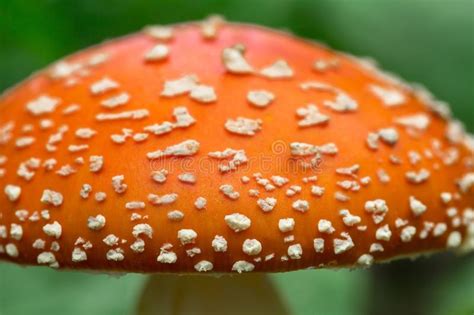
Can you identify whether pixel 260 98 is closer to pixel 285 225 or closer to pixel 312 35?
pixel 285 225

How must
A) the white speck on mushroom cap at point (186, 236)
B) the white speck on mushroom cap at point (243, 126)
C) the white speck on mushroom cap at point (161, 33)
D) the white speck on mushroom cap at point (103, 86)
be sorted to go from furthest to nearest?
1. the white speck on mushroom cap at point (161, 33)
2. the white speck on mushroom cap at point (103, 86)
3. the white speck on mushroom cap at point (243, 126)
4. the white speck on mushroom cap at point (186, 236)

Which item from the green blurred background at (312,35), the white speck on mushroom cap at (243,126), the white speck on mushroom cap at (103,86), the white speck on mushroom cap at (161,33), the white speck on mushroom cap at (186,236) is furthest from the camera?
the green blurred background at (312,35)

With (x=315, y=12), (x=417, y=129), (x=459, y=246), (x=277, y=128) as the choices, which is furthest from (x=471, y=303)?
(x=315, y=12)

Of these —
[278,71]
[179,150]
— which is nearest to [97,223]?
[179,150]

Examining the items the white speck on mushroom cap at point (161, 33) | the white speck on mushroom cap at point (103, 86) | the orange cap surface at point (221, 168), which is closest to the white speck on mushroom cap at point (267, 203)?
the orange cap surface at point (221, 168)

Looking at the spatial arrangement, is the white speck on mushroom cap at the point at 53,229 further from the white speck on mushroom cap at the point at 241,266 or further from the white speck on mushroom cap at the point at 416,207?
the white speck on mushroom cap at the point at 416,207

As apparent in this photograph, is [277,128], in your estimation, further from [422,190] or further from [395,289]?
[395,289]

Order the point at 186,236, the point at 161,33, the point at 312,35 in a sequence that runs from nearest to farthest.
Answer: the point at 186,236 → the point at 161,33 → the point at 312,35

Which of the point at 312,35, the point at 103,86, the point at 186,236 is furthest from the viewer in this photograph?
the point at 312,35

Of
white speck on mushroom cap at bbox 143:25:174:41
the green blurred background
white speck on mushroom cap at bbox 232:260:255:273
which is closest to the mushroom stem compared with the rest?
white speck on mushroom cap at bbox 232:260:255:273
